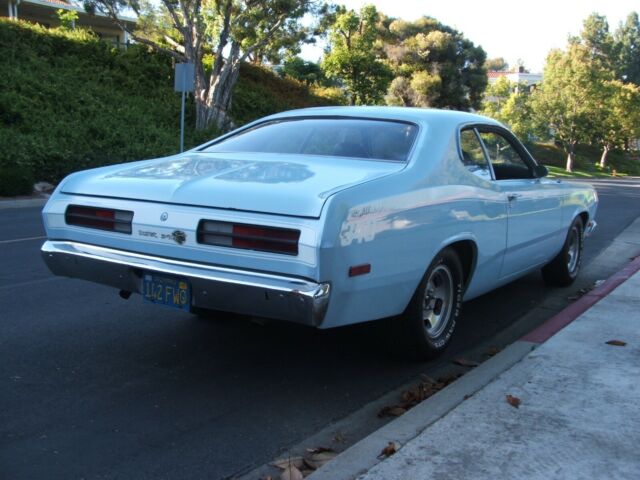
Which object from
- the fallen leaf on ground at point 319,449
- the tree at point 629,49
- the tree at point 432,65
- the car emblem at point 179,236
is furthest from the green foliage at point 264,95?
the tree at point 629,49

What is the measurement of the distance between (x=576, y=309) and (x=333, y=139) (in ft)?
8.63

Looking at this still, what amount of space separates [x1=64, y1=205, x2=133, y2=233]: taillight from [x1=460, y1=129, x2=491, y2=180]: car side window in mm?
2263

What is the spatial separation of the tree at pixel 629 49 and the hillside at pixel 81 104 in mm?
69621

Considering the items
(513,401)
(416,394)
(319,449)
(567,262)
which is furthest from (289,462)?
(567,262)

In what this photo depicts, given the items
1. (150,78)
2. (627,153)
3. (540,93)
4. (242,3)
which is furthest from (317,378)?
(627,153)

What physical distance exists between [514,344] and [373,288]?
1579 mm

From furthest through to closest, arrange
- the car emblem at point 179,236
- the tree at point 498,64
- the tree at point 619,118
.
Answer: the tree at point 498,64 < the tree at point 619,118 < the car emblem at point 179,236

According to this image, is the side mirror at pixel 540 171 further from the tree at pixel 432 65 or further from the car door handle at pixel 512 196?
the tree at pixel 432 65

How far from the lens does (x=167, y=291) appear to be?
154 inches

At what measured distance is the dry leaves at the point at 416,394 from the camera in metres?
3.92

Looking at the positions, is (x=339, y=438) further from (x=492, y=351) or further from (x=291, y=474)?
(x=492, y=351)

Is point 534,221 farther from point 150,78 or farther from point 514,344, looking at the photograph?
point 150,78

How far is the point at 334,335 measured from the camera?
5273 mm

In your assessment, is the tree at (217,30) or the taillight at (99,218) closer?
the taillight at (99,218)
